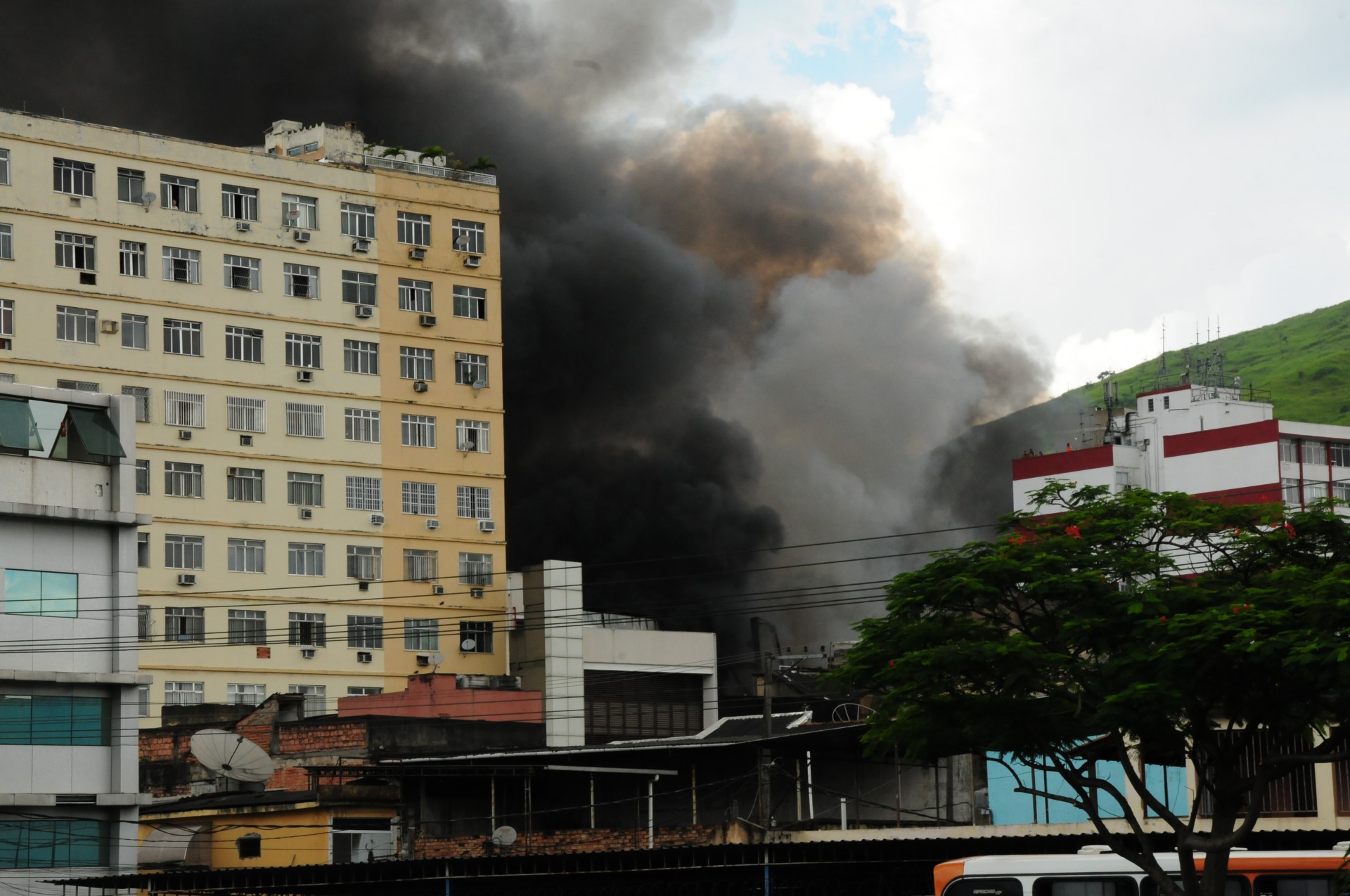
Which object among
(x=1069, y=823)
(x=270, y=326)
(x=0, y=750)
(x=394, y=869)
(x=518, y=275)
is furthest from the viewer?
(x=518, y=275)

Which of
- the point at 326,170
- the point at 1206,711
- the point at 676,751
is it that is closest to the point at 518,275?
the point at 326,170

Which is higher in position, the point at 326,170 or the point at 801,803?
the point at 326,170

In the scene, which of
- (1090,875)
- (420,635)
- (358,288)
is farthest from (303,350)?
(1090,875)

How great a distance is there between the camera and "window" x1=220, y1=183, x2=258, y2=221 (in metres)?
83.9

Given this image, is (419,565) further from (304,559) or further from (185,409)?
(185,409)

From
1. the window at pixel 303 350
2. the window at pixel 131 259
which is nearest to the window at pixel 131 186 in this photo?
the window at pixel 131 259

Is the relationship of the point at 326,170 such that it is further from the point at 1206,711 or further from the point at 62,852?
the point at 1206,711

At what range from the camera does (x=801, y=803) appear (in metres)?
51.4

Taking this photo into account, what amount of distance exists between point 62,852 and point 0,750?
9.60 feet

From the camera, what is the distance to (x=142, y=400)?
267 feet

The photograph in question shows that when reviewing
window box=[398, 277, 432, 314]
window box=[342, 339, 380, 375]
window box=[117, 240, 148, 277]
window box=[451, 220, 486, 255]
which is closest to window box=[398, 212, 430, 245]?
window box=[451, 220, 486, 255]

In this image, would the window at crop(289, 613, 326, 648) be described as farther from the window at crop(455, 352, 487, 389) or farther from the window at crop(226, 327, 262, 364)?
the window at crop(455, 352, 487, 389)

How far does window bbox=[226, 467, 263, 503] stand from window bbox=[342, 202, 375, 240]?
37.6 ft

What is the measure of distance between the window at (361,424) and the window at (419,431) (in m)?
1.33
